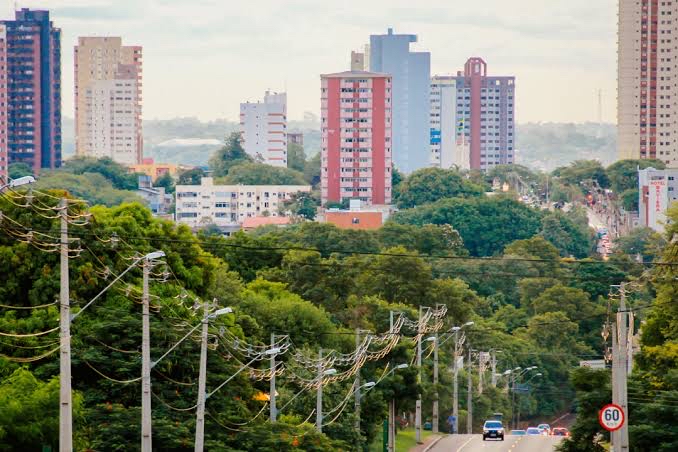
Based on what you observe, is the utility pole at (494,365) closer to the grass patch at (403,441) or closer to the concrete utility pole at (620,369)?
the grass patch at (403,441)

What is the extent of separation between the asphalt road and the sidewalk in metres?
0.38

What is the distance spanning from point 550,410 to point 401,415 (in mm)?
26433

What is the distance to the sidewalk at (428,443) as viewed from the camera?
298ft

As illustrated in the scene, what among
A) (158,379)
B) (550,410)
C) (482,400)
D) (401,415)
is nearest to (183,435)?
(158,379)

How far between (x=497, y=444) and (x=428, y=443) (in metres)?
4.67

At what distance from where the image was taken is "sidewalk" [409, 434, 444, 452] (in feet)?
298

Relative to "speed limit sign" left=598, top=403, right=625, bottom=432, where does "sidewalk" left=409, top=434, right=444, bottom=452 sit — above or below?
below

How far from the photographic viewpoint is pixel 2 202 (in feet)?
218

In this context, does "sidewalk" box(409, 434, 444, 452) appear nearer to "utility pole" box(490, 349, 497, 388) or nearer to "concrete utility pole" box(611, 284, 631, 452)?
"utility pole" box(490, 349, 497, 388)

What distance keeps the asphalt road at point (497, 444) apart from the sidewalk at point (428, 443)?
38cm

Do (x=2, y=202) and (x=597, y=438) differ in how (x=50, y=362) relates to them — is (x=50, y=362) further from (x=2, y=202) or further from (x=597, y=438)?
(x=597, y=438)

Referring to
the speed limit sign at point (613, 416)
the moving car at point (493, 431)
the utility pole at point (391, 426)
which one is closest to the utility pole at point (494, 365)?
the moving car at point (493, 431)

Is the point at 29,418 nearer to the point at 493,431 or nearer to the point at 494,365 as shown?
the point at 493,431

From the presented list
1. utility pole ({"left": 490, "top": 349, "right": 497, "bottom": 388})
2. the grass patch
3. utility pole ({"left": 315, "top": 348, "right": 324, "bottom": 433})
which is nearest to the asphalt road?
the grass patch
